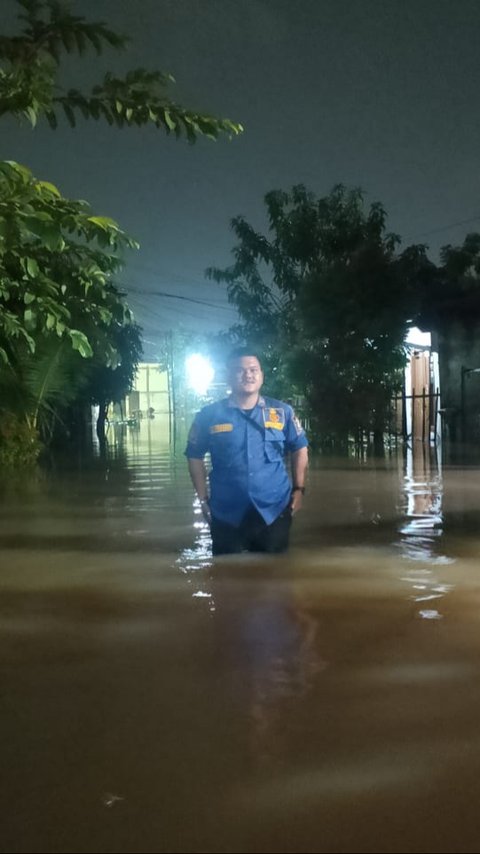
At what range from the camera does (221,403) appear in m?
7.09

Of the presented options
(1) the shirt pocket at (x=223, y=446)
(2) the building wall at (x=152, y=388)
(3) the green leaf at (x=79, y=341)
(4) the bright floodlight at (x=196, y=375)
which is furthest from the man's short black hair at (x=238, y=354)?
(2) the building wall at (x=152, y=388)

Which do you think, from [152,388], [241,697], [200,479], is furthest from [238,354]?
[152,388]

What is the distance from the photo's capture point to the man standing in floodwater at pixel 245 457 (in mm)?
6914

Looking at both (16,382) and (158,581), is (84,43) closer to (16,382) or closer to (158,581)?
(158,581)

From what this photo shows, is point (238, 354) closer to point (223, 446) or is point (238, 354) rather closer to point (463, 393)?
point (223, 446)

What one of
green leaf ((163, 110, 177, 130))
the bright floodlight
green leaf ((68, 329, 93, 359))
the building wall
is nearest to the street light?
green leaf ((68, 329, 93, 359))

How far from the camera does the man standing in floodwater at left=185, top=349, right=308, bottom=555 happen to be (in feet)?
22.7

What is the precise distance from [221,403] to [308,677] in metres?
3.14

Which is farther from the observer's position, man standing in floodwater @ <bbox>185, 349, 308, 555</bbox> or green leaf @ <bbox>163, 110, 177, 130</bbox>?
man standing in floodwater @ <bbox>185, 349, 308, 555</bbox>

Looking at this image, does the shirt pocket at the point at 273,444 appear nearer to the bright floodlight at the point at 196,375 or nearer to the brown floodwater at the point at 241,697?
the brown floodwater at the point at 241,697

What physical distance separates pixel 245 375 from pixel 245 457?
1.99 ft

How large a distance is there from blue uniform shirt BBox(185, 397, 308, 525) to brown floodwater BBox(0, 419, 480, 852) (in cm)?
50

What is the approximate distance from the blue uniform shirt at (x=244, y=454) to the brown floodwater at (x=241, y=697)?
1.65 ft

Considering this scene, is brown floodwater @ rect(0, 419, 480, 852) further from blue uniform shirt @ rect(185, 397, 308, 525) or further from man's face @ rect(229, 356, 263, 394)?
man's face @ rect(229, 356, 263, 394)
